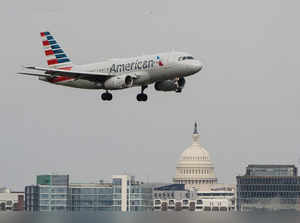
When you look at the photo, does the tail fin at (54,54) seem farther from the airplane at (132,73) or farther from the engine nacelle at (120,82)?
the engine nacelle at (120,82)

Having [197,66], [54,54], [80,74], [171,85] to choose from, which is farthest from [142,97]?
[54,54]

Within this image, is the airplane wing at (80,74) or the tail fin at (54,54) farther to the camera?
the tail fin at (54,54)

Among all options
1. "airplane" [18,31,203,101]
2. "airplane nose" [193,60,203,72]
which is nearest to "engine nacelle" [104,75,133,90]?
"airplane" [18,31,203,101]

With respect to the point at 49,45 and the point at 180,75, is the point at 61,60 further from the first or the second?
the point at 180,75

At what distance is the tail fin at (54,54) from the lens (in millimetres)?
159913

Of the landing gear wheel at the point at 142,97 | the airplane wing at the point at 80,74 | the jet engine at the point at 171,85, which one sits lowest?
the landing gear wheel at the point at 142,97

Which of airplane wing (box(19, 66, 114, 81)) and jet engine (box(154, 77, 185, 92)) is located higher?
airplane wing (box(19, 66, 114, 81))

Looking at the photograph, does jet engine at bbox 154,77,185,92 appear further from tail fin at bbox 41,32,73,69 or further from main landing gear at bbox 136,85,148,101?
tail fin at bbox 41,32,73,69

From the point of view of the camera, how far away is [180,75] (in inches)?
5625

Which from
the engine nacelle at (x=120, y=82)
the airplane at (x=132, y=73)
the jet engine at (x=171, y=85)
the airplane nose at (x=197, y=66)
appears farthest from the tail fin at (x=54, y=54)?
the airplane nose at (x=197, y=66)

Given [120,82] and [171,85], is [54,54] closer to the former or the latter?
[120,82]

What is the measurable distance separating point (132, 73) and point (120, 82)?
230 cm

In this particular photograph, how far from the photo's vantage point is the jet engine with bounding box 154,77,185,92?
145 metres

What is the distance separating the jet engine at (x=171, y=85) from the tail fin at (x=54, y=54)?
691 inches
